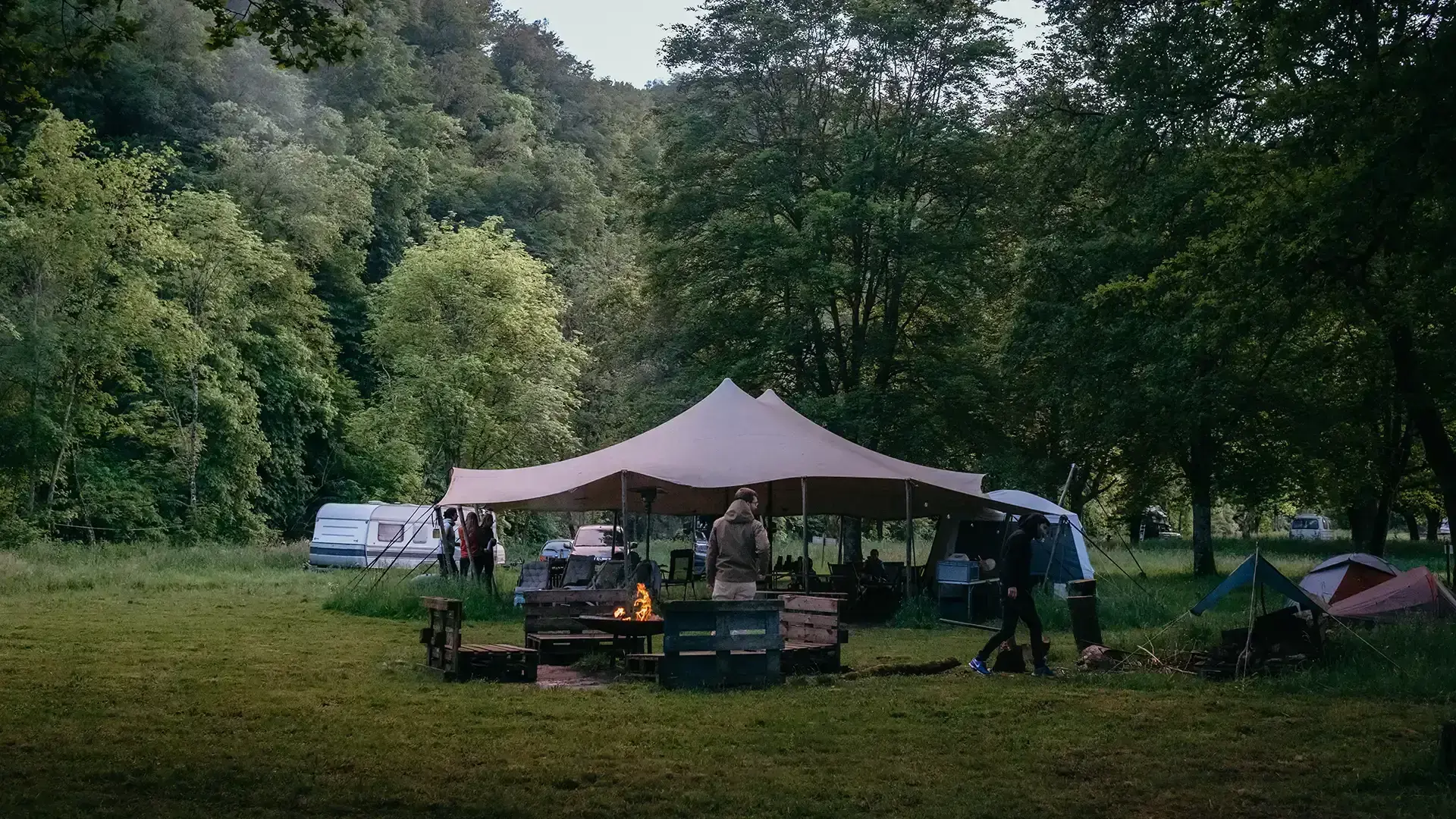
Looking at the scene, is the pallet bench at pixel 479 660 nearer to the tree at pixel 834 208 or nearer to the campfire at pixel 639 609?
the campfire at pixel 639 609

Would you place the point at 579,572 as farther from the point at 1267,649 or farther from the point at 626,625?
A: the point at 1267,649

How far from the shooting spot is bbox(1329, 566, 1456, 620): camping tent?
1330 cm

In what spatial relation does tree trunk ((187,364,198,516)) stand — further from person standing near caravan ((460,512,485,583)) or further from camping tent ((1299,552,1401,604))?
camping tent ((1299,552,1401,604))

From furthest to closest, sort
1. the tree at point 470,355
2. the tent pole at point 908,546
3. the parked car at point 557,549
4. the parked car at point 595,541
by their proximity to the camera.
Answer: the tree at point 470,355 → the parked car at point 557,549 → the parked car at point 595,541 → the tent pole at point 908,546

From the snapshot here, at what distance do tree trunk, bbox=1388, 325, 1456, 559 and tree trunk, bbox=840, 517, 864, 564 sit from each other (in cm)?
1114

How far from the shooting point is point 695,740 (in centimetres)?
766

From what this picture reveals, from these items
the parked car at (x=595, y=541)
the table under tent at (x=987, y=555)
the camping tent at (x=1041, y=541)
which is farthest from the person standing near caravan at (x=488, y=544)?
the camping tent at (x=1041, y=541)

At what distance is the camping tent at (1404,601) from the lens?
1330cm

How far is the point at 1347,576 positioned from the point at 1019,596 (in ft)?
22.0

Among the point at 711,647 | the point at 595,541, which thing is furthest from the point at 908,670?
the point at 595,541

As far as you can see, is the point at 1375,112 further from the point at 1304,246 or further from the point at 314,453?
the point at 314,453

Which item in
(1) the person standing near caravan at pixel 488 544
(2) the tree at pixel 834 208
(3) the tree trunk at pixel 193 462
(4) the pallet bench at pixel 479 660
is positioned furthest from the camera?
(3) the tree trunk at pixel 193 462

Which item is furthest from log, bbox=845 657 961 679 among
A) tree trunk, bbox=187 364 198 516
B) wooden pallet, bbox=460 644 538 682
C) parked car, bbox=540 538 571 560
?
tree trunk, bbox=187 364 198 516

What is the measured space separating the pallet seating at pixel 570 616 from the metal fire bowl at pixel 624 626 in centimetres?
55
